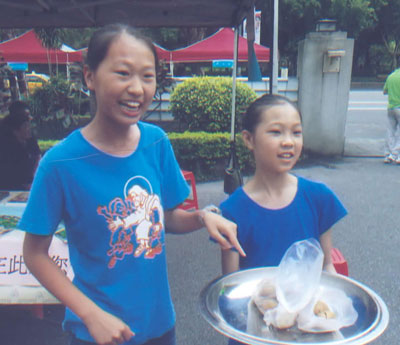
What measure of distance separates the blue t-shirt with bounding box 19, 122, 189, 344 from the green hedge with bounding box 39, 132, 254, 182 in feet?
18.6

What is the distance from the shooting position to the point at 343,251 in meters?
4.41

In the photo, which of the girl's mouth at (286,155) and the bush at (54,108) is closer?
the girl's mouth at (286,155)

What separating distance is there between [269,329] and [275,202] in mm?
509

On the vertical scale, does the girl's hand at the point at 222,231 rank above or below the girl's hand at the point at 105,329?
above

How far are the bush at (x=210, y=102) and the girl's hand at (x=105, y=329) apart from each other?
692 centimetres

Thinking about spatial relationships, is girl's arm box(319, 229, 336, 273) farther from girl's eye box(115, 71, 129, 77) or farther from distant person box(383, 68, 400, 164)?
distant person box(383, 68, 400, 164)

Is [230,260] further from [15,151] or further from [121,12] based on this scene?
[121,12]

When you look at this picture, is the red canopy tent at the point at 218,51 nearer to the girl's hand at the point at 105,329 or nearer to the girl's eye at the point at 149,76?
the girl's eye at the point at 149,76

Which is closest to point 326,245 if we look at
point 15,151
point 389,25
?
point 15,151

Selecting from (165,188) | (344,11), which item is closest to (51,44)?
(165,188)

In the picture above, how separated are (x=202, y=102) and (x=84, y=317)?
23.8 ft

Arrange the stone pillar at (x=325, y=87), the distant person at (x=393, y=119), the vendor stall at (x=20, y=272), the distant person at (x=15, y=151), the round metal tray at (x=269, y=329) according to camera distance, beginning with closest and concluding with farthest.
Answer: the round metal tray at (x=269, y=329), the vendor stall at (x=20, y=272), the distant person at (x=15, y=151), the distant person at (x=393, y=119), the stone pillar at (x=325, y=87)

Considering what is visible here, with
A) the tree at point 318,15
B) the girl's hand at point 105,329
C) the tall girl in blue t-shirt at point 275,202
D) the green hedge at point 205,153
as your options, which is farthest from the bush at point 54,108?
the tree at point 318,15

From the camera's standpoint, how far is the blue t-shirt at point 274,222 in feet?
5.18
